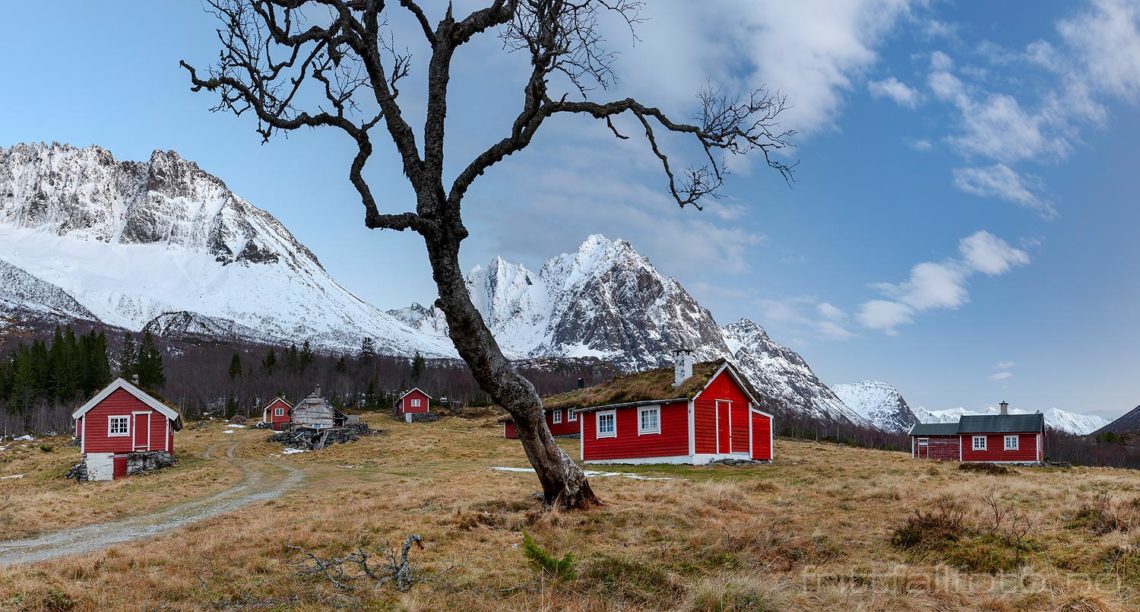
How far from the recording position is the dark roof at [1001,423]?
61.1 m

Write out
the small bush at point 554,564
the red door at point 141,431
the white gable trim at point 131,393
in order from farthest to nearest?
the red door at point 141,431, the white gable trim at point 131,393, the small bush at point 554,564

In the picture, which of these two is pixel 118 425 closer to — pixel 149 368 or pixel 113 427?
pixel 113 427

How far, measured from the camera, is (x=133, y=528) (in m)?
20.4

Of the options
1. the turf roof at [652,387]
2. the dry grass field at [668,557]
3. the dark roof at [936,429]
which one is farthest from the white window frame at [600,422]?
the dark roof at [936,429]

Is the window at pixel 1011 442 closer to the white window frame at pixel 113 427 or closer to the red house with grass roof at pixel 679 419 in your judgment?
the red house with grass roof at pixel 679 419

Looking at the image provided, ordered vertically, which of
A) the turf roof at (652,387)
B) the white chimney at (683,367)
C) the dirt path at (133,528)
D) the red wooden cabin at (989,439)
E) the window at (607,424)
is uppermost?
the white chimney at (683,367)

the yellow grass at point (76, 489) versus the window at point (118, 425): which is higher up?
the window at point (118, 425)

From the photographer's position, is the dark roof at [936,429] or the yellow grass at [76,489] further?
the dark roof at [936,429]

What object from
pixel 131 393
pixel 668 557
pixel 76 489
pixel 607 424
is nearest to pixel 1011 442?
pixel 607 424

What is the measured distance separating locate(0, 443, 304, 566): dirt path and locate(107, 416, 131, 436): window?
1738 centimetres

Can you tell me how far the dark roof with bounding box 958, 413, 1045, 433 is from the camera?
61.1 metres

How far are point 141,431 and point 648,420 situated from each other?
109ft

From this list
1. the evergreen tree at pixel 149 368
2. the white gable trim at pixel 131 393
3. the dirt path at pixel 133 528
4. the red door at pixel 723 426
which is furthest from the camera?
the evergreen tree at pixel 149 368

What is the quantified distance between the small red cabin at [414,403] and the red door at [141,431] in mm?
55055
